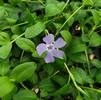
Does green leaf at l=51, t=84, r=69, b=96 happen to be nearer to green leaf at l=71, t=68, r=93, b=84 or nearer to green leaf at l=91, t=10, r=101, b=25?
green leaf at l=71, t=68, r=93, b=84

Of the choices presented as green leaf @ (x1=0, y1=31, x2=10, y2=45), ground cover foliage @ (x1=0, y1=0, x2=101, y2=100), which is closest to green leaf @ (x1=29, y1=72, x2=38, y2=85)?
ground cover foliage @ (x1=0, y1=0, x2=101, y2=100)

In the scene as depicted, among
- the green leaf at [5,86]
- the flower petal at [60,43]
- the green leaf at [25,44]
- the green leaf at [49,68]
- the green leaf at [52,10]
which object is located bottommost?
the green leaf at [5,86]

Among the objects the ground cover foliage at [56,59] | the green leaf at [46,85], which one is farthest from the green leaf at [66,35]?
the green leaf at [46,85]

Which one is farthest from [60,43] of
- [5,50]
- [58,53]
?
[5,50]

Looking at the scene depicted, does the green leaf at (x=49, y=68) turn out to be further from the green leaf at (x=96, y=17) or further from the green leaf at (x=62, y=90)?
the green leaf at (x=96, y=17)

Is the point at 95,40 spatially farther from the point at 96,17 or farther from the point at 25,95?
the point at 25,95

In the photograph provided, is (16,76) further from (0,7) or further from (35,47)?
(0,7)

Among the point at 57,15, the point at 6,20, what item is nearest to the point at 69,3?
the point at 57,15
